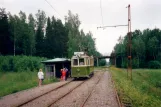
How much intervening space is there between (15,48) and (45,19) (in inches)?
810

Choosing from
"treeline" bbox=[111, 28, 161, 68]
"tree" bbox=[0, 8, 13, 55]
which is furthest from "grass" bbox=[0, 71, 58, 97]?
"treeline" bbox=[111, 28, 161, 68]

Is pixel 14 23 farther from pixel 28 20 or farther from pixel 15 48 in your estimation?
pixel 28 20

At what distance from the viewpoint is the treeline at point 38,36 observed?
65.2 metres

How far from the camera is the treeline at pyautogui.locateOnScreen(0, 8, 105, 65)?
65.2 m

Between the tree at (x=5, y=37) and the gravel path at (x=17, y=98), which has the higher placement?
the tree at (x=5, y=37)

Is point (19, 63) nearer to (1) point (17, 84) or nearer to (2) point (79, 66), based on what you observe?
(2) point (79, 66)

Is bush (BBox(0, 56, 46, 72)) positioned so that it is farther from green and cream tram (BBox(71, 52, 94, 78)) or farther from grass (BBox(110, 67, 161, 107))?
green and cream tram (BBox(71, 52, 94, 78))

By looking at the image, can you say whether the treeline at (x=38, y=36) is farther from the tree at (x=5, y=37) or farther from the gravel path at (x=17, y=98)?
the gravel path at (x=17, y=98)

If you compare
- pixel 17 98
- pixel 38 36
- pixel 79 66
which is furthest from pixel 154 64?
pixel 17 98

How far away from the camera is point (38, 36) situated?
258 feet

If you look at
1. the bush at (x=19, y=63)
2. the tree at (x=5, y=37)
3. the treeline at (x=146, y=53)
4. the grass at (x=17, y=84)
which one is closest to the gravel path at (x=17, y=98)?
the grass at (x=17, y=84)

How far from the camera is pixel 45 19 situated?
281 feet

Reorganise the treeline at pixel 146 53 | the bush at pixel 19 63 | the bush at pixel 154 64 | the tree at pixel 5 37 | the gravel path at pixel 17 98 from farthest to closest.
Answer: the treeline at pixel 146 53
the bush at pixel 154 64
the tree at pixel 5 37
the bush at pixel 19 63
the gravel path at pixel 17 98

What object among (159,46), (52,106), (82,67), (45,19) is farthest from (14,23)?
(52,106)
